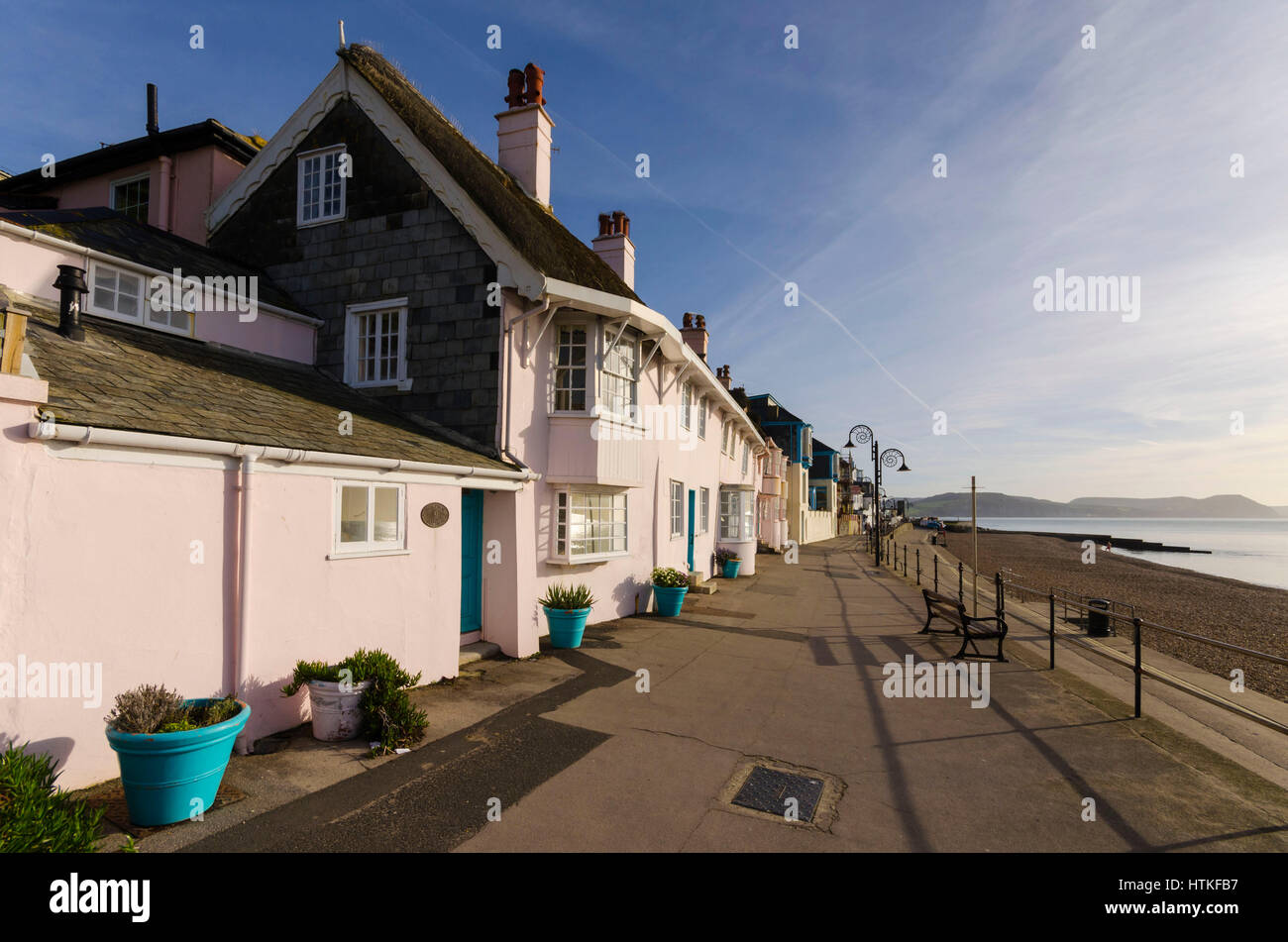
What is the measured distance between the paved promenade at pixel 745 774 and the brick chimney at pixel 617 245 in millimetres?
13021

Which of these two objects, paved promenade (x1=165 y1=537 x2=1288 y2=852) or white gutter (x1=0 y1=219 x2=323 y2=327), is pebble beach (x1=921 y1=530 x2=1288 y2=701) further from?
white gutter (x1=0 y1=219 x2=323 y2=327)

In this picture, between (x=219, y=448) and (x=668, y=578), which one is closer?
(x=219, y=448)

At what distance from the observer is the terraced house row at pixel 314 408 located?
4.94 m

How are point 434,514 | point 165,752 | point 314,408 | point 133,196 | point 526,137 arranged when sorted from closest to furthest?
point 165,752
point 434,514
point 314,408
point 133,196
point 526,137

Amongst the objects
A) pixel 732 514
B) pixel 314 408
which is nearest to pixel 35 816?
pixel 314 408

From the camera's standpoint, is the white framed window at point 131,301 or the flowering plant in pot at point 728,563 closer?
the white framed window at point 131,301

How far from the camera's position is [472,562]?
393 inches

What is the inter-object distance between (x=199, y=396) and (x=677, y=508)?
12544 mm

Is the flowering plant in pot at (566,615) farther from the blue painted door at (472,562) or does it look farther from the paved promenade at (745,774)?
the blue painted door at (472,562)

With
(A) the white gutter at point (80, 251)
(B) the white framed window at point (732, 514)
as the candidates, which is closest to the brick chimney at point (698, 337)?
(B) the white framed window at point (732, 514)

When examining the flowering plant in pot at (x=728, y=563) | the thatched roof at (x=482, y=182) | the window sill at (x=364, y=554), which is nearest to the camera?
the window sill at (x=364, y=554)

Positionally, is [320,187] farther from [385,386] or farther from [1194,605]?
[1194,605]

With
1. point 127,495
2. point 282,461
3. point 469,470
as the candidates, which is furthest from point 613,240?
point 127,495

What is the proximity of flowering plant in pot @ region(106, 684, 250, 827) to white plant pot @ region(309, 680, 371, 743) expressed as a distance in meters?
1.39
